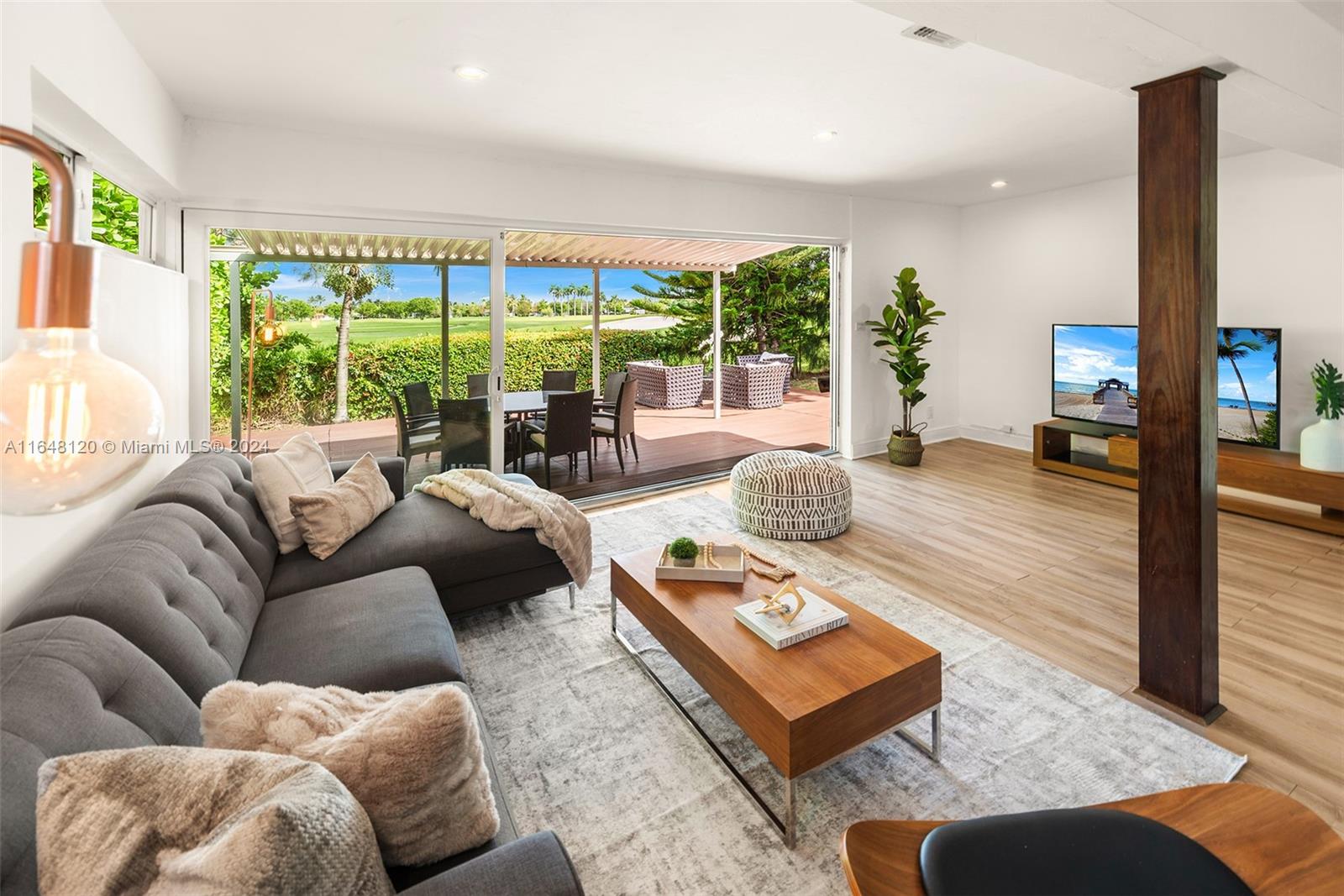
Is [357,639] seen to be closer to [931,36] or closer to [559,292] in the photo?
[931,36]

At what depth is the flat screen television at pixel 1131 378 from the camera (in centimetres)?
443

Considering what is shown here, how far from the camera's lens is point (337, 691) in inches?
51.1

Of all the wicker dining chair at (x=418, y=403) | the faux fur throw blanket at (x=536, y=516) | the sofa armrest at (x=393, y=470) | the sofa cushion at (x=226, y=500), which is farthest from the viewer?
the wicker dining chair at (x=418, y=403)

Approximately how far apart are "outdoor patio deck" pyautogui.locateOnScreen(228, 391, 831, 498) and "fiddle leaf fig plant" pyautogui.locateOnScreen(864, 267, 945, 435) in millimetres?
1133

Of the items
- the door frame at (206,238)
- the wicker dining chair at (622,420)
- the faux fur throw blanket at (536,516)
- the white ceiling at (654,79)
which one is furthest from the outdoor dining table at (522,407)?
the faux fur throw blanket at (536,516)

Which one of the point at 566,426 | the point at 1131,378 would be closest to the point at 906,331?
the point at 1131,378

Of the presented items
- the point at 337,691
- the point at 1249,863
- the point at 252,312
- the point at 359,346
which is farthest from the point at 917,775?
the point at 252,312

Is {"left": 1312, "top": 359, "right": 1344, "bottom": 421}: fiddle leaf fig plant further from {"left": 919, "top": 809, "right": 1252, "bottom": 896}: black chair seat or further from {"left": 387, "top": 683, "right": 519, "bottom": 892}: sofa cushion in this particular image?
{"left": 387, "top": 683, "right": 519, "bottom": 892}: sofa cushion

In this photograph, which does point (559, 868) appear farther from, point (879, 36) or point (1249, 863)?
point (879, 36)

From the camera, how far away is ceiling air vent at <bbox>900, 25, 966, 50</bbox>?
2.49 meters

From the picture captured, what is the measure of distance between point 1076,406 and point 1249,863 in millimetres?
5458

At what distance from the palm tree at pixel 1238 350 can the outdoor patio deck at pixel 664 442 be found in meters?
3.33

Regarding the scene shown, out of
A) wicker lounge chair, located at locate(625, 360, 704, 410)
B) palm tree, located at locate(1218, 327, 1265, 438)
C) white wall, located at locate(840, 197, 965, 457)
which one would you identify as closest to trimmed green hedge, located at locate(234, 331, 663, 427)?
white wall, located at locate(840, 197, 965, 457)

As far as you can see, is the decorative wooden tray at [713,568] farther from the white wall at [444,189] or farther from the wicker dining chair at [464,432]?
the white wall at [444,189]
